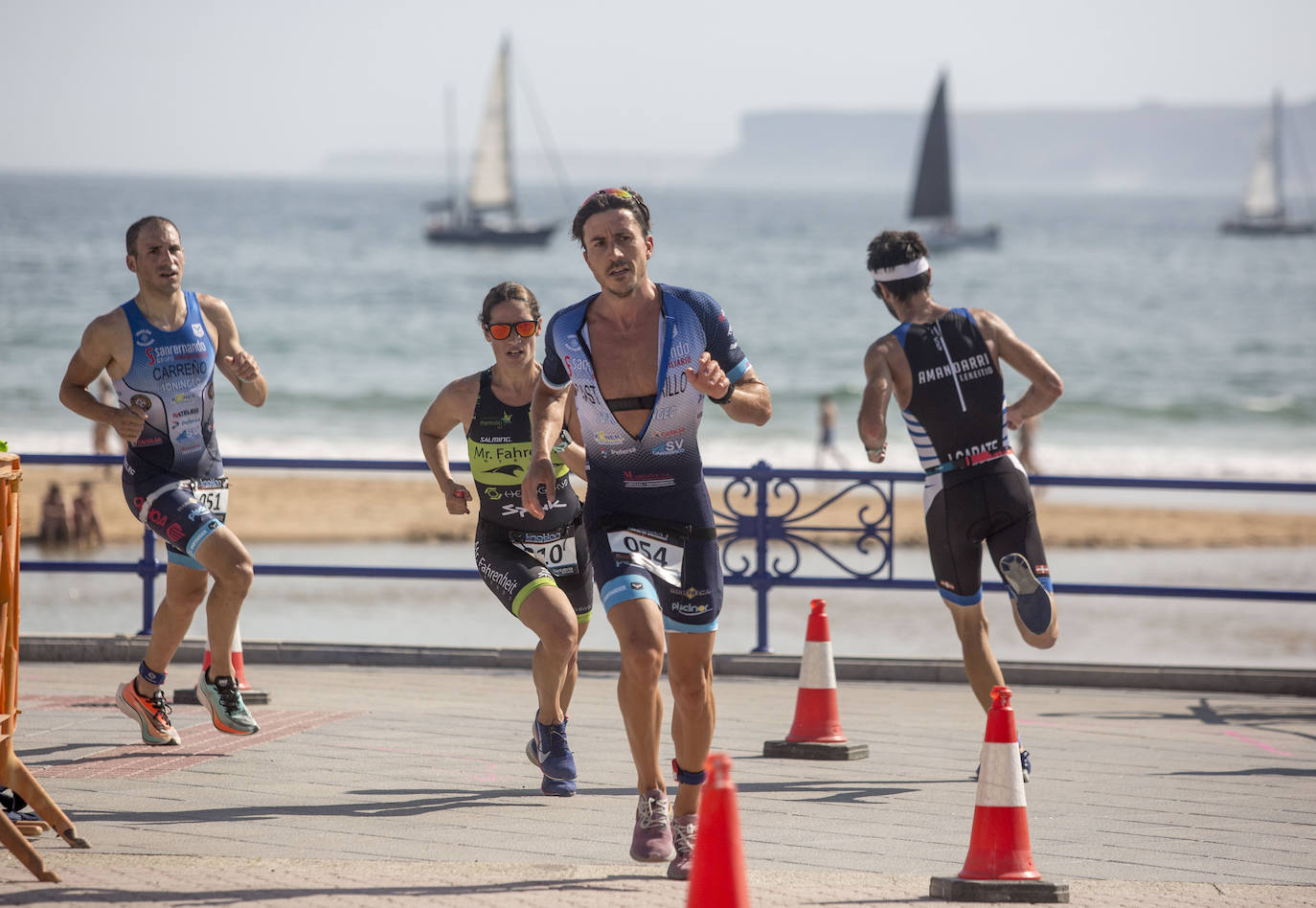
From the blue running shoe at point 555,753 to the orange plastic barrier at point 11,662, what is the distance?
1.76m

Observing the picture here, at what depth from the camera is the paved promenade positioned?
16.5 ft

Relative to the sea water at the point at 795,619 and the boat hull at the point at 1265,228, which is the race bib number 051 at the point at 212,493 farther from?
the boat hull at the point at 1265,228

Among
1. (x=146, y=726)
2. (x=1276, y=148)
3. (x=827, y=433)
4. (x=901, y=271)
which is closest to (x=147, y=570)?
(x=146, y=726)

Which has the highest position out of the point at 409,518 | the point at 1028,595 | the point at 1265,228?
the point at 1265,228

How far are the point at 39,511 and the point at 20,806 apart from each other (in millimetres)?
16168

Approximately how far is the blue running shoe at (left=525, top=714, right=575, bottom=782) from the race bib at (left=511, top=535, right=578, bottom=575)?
59 cm

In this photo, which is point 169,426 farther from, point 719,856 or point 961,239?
point 961,239

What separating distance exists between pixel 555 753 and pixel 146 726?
77.4 inches

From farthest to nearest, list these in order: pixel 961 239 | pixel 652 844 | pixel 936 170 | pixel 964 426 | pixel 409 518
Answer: pixel 961 239 → pixel 936 170 → pixel 409 518 → pixel 964 426 → pixel 652 844

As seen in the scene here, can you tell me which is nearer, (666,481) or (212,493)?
(666,481)

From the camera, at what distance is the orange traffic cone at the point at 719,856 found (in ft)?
13.4

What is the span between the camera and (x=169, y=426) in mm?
7062

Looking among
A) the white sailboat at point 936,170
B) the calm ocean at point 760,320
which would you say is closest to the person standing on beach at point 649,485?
the calm ocean at point 760,320

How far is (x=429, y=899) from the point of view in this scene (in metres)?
4.78
